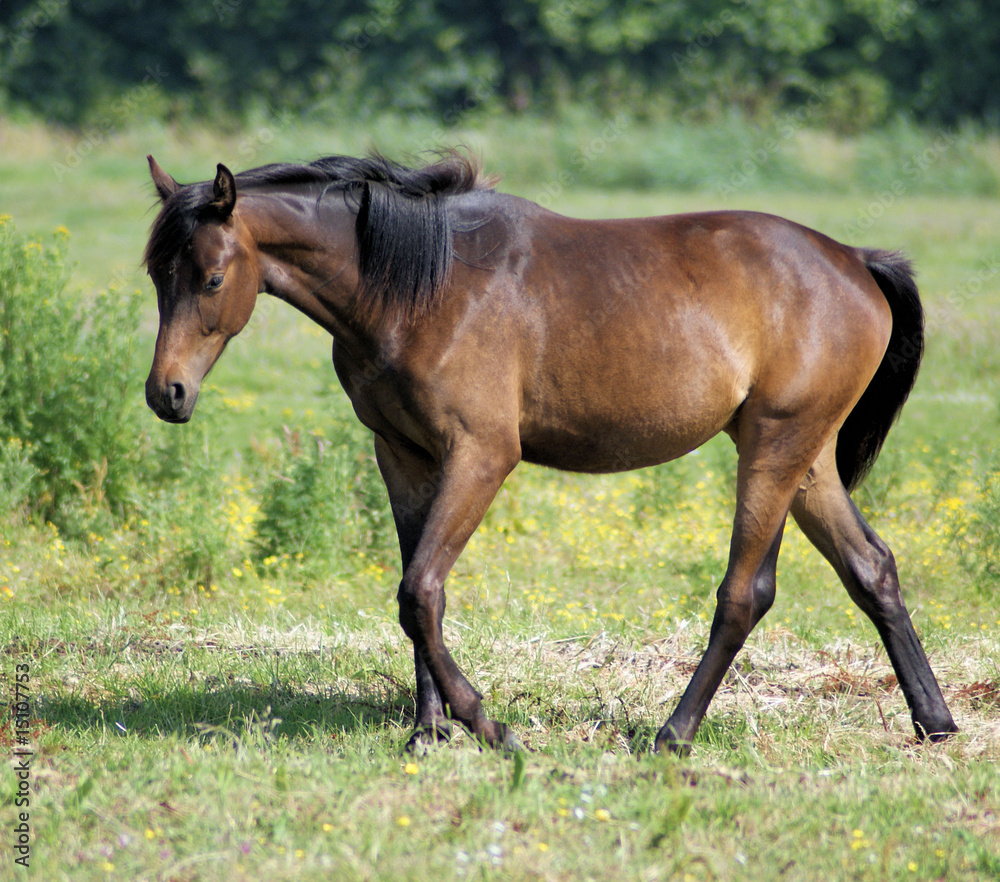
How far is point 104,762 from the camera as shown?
382cm

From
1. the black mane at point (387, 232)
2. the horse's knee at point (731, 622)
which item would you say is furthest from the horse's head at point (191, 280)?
the horse's knee at point (731, 622)

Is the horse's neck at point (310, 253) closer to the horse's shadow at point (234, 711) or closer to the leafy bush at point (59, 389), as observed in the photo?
the horse's shadow at point (234, 711)

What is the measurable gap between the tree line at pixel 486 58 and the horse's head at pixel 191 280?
27.1 m

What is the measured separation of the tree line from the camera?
29.9 meters

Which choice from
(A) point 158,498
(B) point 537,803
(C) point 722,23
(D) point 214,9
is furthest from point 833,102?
(B) point 537,803

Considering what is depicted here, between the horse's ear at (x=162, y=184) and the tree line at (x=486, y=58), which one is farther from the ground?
the horse's ear at (x=162, y=184)

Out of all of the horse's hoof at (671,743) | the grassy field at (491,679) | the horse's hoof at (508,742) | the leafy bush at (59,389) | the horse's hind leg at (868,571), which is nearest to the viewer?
the grassy field at (491,679)

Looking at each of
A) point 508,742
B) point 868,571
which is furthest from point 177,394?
point 868,571

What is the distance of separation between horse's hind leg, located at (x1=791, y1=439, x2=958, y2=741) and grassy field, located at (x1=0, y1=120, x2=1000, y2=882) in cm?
21

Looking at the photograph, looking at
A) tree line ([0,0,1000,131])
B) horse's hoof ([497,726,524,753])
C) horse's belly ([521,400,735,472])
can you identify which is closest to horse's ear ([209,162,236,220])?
horse's belly ([521,400,735,472])

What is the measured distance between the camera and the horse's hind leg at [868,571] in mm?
4523

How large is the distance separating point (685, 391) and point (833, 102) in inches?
1136

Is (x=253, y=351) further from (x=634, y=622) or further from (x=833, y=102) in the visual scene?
(x=833, y=102)

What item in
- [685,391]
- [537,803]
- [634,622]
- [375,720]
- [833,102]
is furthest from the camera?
[833,102]
